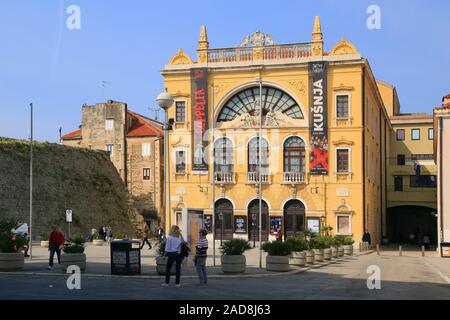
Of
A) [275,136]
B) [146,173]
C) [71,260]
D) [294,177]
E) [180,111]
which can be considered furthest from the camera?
[146,173]

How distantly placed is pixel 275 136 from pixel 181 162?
834 cm

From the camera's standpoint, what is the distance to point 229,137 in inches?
2167

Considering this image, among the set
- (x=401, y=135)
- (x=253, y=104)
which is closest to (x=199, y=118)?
(x=253, y=104)

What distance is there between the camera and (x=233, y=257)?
22.4 m

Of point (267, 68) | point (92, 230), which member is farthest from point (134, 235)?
point (267, 68)

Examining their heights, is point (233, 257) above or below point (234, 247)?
below

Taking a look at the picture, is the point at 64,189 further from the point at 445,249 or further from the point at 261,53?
the point at 445,249

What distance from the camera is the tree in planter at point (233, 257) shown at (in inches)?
884

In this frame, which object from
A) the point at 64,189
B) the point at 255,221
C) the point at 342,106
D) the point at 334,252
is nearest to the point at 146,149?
the point at 64,189

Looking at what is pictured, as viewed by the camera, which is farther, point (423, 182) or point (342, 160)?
point (423, 182)

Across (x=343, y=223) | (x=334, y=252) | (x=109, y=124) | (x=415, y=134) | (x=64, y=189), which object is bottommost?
(x=334, y=252)

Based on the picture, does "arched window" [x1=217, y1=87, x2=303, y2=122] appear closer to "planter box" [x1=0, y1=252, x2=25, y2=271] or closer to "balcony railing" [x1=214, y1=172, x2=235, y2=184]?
"balcony railing" [x1=214, y1=172, x2=235, y2=184]

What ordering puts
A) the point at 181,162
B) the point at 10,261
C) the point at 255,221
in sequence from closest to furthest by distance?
the point at 10,261 → the point at 255,221 → the point at 181,162

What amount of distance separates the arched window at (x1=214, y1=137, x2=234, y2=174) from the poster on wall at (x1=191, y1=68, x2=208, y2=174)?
1.04 metres
